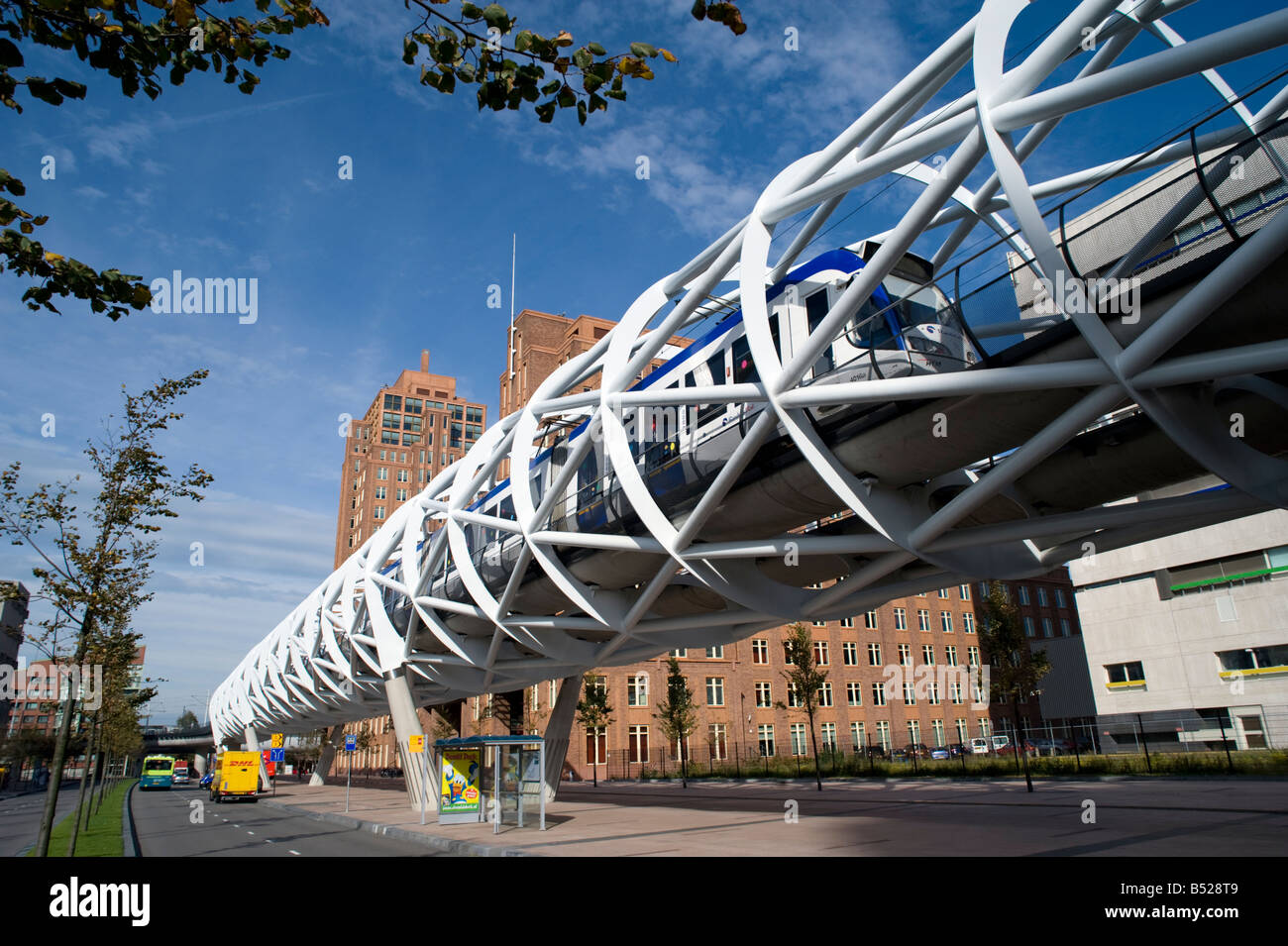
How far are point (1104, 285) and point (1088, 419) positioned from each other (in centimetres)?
128

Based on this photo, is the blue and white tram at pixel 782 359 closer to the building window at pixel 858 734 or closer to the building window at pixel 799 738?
the building window at pixel 799 738

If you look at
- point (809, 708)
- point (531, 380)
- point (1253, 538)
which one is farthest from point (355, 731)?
point (1253, 538)

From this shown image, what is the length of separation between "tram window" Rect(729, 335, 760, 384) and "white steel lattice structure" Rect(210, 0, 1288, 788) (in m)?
0.56

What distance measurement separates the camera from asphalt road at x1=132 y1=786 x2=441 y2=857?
1845cm

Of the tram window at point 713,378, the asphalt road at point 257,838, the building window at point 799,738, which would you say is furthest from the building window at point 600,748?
the tram window at point 713,378

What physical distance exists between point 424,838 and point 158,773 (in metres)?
64.4

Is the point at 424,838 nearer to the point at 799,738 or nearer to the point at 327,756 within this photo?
the point at 327,756

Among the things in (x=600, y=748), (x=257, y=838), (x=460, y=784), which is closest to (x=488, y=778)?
(x=460, y=784)

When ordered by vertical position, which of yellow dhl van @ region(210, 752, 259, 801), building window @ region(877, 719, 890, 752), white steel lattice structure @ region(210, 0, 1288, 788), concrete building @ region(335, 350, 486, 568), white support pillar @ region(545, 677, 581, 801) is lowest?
building window @ region(877, 719, 890, 752)

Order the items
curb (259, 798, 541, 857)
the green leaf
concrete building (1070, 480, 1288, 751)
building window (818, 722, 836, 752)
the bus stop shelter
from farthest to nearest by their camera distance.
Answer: building window (818, 722, 836, 752)
concrete building (1070, 480, 1288, 751)
the bus stop shelter
curb (259, 798, 541, 857)
the green leaf

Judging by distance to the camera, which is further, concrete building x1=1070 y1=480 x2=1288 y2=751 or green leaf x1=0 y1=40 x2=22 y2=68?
concrete building x1=1070 y1=480 x2=1288 y2=751

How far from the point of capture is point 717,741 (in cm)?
6056

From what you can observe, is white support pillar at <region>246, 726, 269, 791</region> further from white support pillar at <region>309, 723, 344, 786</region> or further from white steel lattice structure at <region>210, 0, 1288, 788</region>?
white steel lattice structure at <region>210, 0, 1288, 788</region>

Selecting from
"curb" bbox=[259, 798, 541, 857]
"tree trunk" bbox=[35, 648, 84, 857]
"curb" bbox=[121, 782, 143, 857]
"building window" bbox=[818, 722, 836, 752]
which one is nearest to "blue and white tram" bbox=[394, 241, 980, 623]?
"curb" bbox=[259, 798, 541, 857]
